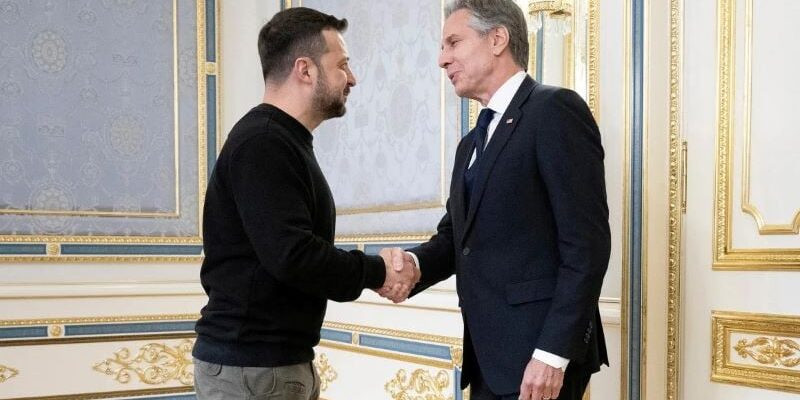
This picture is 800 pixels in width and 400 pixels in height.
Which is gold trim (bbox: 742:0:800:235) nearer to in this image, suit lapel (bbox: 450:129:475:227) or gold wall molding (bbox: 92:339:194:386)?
suit lapel (bbox: 450:129:475:227)

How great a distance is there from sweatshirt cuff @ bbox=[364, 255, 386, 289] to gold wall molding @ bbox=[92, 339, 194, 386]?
8.39 feet

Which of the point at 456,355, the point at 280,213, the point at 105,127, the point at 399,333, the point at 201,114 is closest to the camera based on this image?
the point at 280,213

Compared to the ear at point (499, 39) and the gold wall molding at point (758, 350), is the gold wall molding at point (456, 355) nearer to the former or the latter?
the gold wall molding at point (758, 350)

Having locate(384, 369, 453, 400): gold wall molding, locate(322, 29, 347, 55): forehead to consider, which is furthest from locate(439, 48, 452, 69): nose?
locate(384, 369, 453, 400): gold wall molding

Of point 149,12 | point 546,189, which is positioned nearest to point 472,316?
point 546,189

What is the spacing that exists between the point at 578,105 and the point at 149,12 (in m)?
3.17

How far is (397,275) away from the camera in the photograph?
2297 millimetres

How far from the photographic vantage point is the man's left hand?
1.79 m

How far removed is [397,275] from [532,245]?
514 mm

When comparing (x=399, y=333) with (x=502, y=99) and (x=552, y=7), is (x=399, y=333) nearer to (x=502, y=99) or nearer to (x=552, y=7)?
(x=552, y=7)

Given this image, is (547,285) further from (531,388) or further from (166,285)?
(166,285)

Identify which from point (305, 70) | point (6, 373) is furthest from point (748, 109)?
point (6, 373)

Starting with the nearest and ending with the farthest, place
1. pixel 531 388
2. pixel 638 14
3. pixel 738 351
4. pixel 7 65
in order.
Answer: pixel 531 388 < pixel 738 351 < pixel 638 14 < pixel 7 65

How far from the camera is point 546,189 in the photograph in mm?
1896
